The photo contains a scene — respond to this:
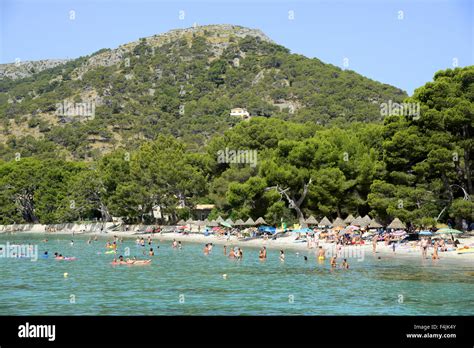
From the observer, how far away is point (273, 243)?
65.0 metres

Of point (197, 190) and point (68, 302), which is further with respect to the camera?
point (197, 190)

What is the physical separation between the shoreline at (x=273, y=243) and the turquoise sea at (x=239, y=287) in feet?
7.36

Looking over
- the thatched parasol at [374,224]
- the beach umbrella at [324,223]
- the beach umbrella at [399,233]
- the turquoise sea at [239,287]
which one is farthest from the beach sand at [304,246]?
the beach umbrella at [324,223]

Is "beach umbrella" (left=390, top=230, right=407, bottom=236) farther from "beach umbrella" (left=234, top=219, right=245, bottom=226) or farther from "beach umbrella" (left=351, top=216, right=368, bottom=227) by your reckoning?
"beach umbrella" (left=234, top=219, right=245, bottom=226)

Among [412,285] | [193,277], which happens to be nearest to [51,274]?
[193,277]

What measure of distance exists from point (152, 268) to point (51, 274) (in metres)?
7.44

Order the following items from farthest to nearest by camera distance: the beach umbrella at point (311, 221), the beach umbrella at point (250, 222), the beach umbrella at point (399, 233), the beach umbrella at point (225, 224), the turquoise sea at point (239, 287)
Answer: the beach umbrella at point (225, 224)
the beach umbrella at point (250, 222)
the beach umbrella at point (311, 221)
the beach umbrella at point (399, 233)
the turquoise sea at point (239, 287)

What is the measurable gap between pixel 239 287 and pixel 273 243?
29.7 meters

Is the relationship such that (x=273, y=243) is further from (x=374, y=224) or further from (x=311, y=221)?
(x=374, y=224)

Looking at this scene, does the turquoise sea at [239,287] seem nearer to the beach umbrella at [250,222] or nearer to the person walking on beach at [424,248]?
the person walking on beach at [424,248]

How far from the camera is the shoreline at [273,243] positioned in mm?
49084
